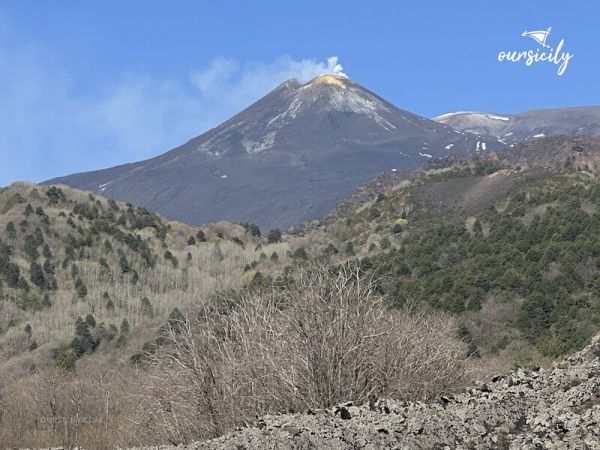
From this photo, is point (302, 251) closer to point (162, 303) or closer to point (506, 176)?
point (162, 303)

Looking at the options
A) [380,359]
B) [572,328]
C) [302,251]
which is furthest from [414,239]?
[380,359]

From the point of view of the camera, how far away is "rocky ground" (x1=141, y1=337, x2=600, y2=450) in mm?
11781

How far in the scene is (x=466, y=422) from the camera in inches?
530

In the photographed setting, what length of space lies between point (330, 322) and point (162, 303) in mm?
78071

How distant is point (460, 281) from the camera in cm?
6072

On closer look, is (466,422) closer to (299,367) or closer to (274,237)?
(299,367)

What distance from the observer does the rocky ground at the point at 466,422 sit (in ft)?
38.7
